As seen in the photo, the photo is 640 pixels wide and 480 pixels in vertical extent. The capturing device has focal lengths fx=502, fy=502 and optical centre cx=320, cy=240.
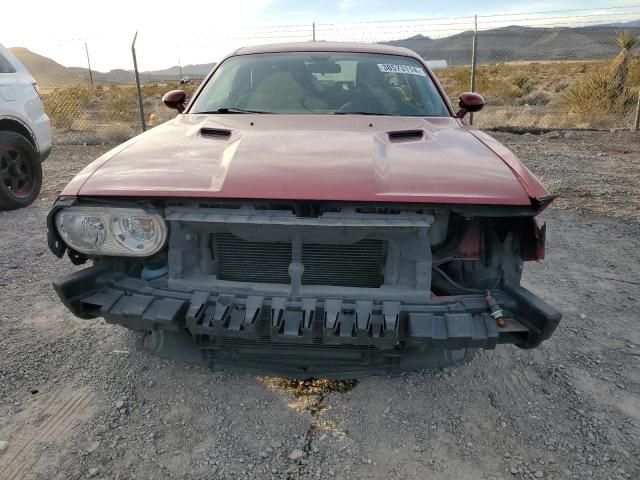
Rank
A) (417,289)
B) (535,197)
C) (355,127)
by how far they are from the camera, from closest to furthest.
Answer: (535,197)
(417,289)
(355,127)

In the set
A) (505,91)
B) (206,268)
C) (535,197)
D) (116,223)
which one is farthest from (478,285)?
(505,91)

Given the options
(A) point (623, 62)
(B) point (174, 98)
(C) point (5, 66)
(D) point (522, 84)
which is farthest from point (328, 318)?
(D) point (522, 84)

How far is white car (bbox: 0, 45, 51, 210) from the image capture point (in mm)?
5363

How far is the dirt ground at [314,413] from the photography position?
2.00 meters

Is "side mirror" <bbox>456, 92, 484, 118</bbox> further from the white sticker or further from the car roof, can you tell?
the car roof

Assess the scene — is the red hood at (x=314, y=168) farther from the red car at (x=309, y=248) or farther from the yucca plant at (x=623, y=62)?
the yucca plant at (x=623, y=62)

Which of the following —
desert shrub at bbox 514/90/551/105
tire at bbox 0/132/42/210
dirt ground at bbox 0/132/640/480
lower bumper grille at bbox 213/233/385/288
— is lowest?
desert shrub at bbox 514/90/551/105

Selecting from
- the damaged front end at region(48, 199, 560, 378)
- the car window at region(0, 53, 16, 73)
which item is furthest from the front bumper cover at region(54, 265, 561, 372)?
the car window at region(0, 53, 16, 73)

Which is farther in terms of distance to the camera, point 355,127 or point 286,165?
point 355,127

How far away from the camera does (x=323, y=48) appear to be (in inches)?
141

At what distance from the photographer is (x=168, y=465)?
199 centimetres

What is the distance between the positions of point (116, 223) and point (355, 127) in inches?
51.8

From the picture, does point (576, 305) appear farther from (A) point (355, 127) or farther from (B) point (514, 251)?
(A) point (355, 127)

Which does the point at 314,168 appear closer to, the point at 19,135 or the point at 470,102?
the point at 470,102
